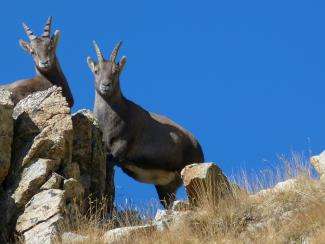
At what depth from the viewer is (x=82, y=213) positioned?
47.3 feet

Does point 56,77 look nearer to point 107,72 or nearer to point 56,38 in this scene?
point 56,38

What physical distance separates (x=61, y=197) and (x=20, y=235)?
2.52 feet

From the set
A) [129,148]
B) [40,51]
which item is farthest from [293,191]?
[40,51]

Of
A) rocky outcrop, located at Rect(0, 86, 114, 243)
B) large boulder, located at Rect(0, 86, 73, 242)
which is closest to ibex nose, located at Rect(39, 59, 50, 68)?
rocky outcrop, located at Rect(0, 86, 114, 243)

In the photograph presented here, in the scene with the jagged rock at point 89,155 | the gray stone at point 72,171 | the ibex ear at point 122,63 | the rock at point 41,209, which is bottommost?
the rock at point 41,209

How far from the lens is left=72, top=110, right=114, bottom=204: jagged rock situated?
16.2 m

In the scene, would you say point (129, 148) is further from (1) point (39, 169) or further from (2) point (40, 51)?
(1) point (39, 169)

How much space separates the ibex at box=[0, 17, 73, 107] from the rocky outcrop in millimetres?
3566

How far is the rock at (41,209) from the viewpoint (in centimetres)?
1358

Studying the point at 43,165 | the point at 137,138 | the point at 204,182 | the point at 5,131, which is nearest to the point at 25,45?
the point at 137,138

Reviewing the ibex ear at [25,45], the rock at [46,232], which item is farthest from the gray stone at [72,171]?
the ibex ear at [25,45]

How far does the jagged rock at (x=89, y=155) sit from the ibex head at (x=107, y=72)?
3106 millimetres

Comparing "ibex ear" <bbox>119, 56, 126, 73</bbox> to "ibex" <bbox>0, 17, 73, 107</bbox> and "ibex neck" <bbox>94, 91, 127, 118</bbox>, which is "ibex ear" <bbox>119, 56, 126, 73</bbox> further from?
"ibex" <bbox>0, 17, 73, 107</bbox>

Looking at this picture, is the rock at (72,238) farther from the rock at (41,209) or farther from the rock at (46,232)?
the rock at (41,209)
